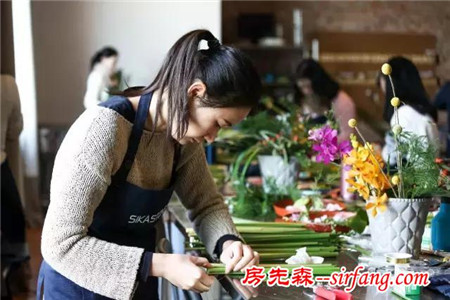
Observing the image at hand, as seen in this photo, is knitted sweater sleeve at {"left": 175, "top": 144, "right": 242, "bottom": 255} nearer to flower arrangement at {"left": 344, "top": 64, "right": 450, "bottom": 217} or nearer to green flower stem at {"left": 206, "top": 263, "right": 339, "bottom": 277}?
green flower stem at {"left": 206, "top": 263, "right": 339, "bottom": 277}

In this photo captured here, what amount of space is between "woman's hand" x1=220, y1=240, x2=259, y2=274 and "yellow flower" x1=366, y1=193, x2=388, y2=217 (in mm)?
327

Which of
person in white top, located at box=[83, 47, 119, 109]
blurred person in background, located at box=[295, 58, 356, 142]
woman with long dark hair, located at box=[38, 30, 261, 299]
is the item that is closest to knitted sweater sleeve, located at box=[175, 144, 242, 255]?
woman with long dark hair, located at box=[38, 30, 261, 299]

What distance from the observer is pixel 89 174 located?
164 centimetres

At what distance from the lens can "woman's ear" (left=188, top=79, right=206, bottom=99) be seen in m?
1.72

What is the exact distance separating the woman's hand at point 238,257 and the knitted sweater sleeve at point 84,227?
0.84 feet

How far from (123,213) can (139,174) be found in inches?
Answer: 4.2

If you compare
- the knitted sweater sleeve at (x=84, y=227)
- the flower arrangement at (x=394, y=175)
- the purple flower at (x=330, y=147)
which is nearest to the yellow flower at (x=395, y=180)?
the flower arrangement at (x=394, y=175)

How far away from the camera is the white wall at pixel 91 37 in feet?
22.2

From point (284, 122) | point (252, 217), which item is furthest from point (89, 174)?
point (284, 122)

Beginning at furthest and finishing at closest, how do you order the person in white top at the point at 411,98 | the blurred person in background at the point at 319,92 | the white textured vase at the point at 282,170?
the blurred person in background at the point at 319,92 → the person in white top at the point at 411,98 → the white textured vase at the point at 282,170

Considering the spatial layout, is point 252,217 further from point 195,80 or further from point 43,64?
point 43,64

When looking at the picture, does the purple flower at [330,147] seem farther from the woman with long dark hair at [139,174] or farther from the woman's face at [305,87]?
the woman's face at [305,87]

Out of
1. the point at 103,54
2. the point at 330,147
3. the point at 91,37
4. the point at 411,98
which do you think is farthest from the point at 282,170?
the point at 91,37

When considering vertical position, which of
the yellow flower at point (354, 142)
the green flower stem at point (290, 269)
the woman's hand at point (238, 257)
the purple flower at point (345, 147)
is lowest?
the green flower stem at point (290, 269)
